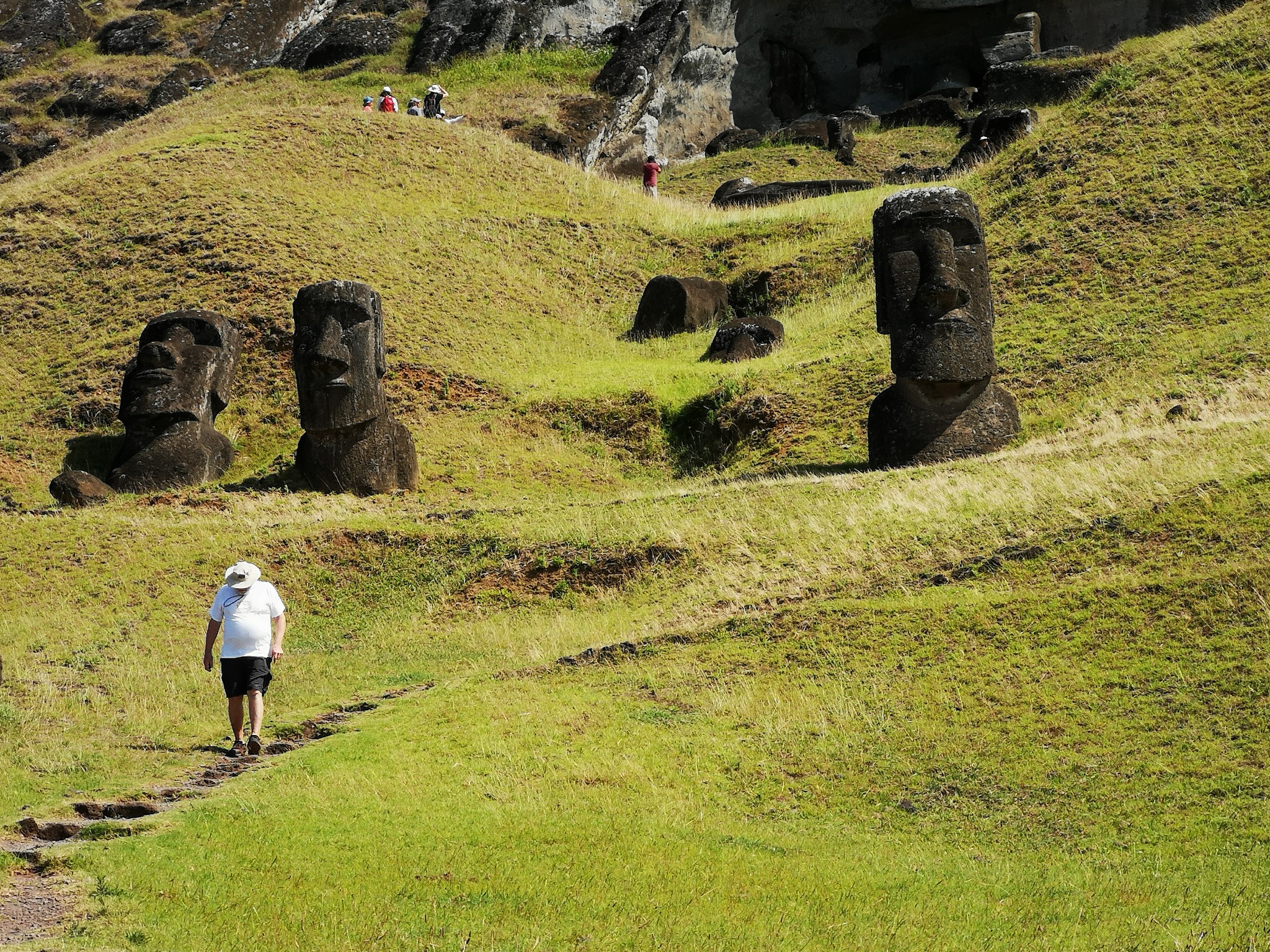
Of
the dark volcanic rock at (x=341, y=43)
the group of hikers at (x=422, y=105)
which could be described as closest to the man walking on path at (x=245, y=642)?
the group of hikers at (x=422, y=105)

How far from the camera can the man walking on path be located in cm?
1007

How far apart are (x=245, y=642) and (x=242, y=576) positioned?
458 mm

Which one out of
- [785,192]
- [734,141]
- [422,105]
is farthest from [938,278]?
[734,141]

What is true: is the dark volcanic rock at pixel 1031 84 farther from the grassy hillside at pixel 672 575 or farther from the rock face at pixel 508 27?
the rock face at pixel 508 27

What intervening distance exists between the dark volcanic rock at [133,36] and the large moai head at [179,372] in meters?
37.4

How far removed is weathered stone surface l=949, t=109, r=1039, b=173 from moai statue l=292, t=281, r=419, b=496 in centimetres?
1668

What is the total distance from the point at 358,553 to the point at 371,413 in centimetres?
342

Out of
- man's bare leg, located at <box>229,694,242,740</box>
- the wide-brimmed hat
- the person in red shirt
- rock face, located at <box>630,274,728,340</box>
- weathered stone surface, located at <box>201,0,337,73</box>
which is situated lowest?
man's bare leg, located at <box>229,694,242,740</box>

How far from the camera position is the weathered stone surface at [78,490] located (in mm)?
19781

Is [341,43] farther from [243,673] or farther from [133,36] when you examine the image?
[243,673]

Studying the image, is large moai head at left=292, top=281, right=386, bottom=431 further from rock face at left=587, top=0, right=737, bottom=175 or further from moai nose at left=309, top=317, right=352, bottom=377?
rock face at left=587, top=0, right=737, bottom=175

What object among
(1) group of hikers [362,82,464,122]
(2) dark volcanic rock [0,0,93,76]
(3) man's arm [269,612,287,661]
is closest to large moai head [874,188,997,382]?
(3) man's arm [269,612,287,661]

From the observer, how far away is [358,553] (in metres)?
16.7

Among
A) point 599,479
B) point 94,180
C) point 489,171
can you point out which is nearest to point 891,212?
point 599,479
